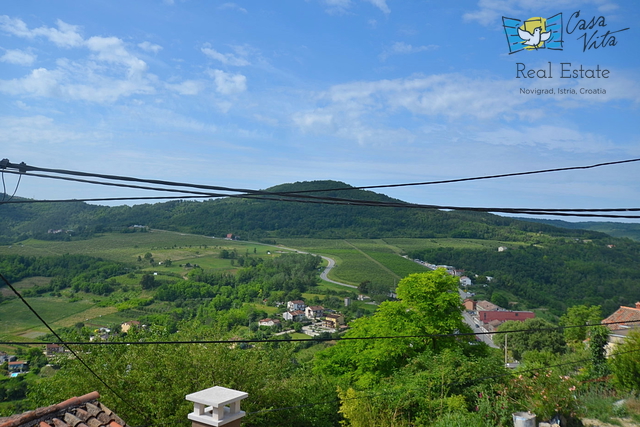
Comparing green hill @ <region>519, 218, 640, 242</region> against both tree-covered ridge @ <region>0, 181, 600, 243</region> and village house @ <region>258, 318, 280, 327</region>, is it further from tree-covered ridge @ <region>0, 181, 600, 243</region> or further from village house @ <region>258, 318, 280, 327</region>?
village house @ <region>258, 318, 280, 327</region>

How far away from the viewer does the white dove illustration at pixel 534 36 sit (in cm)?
891

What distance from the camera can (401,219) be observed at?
250ft

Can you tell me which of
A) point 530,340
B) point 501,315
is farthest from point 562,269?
point 530,340

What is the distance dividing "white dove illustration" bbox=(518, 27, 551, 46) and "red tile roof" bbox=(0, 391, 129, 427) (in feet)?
31.0

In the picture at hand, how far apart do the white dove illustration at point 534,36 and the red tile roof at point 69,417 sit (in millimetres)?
9462

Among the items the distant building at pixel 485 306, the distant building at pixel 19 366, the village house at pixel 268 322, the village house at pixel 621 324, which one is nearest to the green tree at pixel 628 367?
the village house at pixel 621 324

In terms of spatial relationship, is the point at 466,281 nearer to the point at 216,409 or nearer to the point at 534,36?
the point at 534,36

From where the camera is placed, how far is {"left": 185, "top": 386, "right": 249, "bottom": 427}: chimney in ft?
13.2

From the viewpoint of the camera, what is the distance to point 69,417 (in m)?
4.48

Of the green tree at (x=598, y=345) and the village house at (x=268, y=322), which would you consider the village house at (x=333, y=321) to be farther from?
the green tree at (x=598, y=345)

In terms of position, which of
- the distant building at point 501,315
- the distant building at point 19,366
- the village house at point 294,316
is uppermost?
the distant building at point 19,366

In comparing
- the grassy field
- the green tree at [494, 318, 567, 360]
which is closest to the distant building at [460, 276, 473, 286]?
the grassy field

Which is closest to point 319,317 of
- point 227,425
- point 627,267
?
point 627,267

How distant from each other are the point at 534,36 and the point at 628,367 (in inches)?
309
